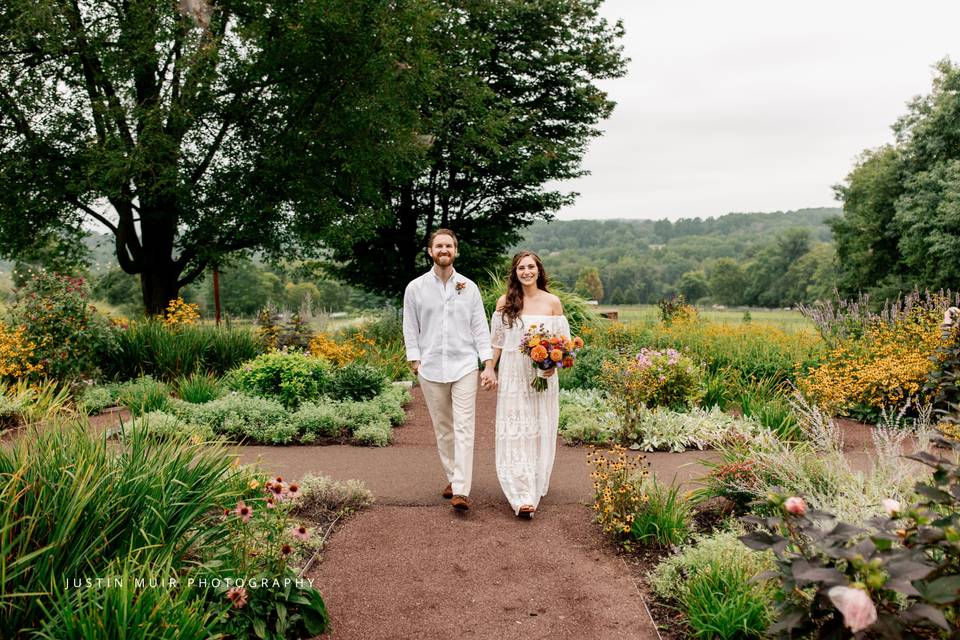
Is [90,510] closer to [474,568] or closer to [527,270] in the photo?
[474,568]

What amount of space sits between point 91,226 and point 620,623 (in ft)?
51.8

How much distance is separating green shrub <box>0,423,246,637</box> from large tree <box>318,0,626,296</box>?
15141 mm

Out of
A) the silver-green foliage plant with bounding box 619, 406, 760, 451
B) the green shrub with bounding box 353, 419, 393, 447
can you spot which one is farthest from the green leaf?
the green shrub with bounding box 353, 419, 393, 447

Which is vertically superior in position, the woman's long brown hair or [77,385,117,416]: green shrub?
the woman's long brown hair

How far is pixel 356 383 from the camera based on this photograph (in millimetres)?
8773

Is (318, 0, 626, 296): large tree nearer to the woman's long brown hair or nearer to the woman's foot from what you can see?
the woman's long brown hair

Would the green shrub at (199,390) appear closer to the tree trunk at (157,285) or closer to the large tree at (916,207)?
the tree trunk at (157,285)

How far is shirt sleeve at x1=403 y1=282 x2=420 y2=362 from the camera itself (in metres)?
5.11

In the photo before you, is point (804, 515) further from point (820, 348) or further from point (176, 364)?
point (176, 364)

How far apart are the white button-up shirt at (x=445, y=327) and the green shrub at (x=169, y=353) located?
5490 mm

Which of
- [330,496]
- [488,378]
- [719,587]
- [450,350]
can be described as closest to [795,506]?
[719,587]

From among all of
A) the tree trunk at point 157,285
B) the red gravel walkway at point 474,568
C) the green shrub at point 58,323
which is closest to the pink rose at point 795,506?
the red gravel walkway at point 474,568

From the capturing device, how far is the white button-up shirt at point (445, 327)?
196 inches

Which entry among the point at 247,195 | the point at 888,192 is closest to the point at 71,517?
the point at 247,195
